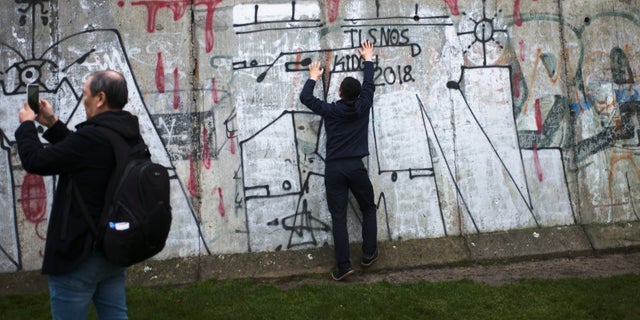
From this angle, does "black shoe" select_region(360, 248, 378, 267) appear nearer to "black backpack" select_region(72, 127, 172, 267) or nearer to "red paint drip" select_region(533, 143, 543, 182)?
"red paint drip" select_region(533, 143, 543, 182)

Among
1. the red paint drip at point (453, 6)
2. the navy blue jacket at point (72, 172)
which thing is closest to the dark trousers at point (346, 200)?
the red paint drip at point (453, 6)

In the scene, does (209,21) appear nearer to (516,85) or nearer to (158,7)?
(158,7)

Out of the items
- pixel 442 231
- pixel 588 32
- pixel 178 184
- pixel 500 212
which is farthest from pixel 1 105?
pixel 588 32

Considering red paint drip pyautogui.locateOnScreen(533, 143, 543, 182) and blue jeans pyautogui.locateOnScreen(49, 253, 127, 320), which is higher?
red paint drip pyautogui.locateOnScreen(533, 143, 543, 182)

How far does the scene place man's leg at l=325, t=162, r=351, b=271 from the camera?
245 inches

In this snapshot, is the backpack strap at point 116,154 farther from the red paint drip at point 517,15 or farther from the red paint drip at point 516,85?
the red paint drip at point 517,15

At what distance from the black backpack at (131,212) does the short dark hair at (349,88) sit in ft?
10.3

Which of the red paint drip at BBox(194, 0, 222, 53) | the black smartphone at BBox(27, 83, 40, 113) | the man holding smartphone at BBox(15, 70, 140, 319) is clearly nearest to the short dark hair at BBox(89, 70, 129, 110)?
the man holding smartphone at BBox(15, 70, 140, 319)

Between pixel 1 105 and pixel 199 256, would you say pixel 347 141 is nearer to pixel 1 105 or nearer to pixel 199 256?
pixel 199 256

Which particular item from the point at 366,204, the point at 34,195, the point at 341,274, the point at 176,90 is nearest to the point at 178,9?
the point at 176,90

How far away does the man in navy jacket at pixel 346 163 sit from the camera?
6258mm

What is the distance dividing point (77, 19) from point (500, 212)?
513 centimetres

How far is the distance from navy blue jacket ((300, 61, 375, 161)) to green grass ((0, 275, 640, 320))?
4.42 ft

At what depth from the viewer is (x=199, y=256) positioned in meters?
6.61
